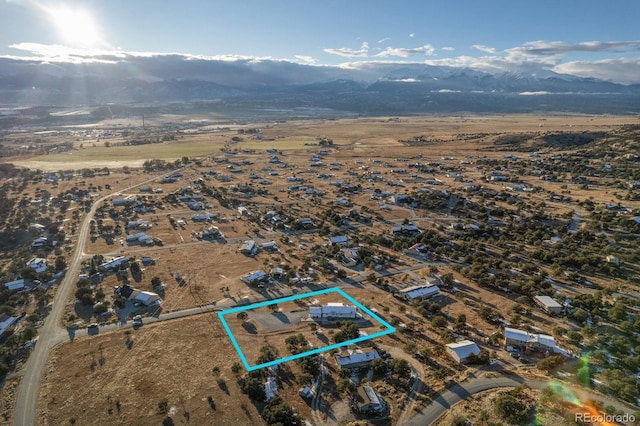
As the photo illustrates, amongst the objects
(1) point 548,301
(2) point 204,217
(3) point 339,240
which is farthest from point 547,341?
(2) point 204,217

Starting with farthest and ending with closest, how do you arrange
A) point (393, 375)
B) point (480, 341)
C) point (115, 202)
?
Result: point (115, 202)
point (480, 341)
point (393, 375)

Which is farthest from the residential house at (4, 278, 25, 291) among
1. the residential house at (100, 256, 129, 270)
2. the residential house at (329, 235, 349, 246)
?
the residential house at (329, 235, 349, 246)

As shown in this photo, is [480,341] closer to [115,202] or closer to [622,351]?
[622,351]

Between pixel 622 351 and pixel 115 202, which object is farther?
pixel 115 202

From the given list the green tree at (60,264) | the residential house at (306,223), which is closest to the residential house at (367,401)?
the residential house at (306,223)

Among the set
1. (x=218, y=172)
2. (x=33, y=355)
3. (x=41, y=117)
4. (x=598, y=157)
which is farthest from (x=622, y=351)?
(x=41, y=117)

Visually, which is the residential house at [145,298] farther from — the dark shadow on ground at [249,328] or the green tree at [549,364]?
the green tree at [549,364]
